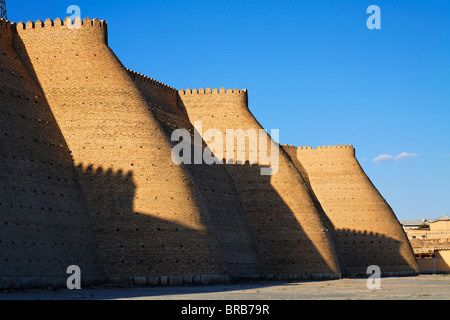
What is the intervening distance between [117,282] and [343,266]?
23183mm

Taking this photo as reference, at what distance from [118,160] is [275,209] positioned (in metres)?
13.2

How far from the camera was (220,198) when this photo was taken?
40.2 m

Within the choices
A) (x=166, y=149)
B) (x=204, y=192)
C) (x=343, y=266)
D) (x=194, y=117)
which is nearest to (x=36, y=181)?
(x=166, y=149)

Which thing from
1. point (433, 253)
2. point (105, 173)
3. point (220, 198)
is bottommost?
point (433, 253)

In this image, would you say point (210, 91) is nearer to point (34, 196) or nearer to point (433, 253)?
point (34, 196)

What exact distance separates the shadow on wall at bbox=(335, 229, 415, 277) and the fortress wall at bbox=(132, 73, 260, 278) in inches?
464

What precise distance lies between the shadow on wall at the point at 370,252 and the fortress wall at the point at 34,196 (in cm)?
2490

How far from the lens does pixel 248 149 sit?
4347 cm

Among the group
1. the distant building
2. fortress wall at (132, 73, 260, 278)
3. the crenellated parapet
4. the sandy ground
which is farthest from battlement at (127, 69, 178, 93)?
the distant building

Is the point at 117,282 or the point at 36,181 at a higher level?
the point at 36,181

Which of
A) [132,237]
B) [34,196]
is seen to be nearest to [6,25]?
[34,196]

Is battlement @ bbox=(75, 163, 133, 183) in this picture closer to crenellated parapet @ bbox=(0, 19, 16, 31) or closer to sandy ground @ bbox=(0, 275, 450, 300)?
sandy ground @ bbox=(0, 275, 450, 300)

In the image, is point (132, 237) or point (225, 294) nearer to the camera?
point (225, 294)
